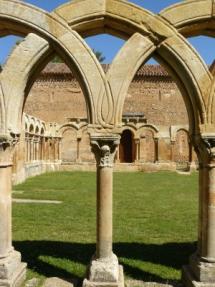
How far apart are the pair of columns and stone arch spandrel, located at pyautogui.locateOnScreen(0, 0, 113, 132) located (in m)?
0.43

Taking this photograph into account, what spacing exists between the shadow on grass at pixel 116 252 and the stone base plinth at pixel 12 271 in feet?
1.30

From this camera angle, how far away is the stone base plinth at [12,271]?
4930 millimetres

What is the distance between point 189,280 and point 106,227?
1.26 meters

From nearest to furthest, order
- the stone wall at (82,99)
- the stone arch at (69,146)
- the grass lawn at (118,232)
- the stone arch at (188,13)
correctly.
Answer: the stone arch at (188,13) < the grass lawn at (118,232) < the stone arch at (69,146) < the stone wall at (82,99)

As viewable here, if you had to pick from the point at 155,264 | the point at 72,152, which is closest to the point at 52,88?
the point at 72,152

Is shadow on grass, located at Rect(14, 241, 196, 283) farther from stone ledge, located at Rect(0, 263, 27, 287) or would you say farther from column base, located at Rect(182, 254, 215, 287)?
column base, located at Rect(182, 254, 215, 287)

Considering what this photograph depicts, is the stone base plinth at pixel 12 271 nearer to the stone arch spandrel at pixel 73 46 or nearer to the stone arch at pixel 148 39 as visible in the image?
the stone arch spandrel at pixel 73 46

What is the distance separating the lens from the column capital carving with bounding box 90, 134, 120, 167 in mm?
5020

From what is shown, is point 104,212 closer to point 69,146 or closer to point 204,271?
point 204,271

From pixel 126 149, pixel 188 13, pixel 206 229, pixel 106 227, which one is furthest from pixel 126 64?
pixel 126 149

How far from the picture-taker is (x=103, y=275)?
195 inches

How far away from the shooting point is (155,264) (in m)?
6.14

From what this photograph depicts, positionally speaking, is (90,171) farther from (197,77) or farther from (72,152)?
(197,77)

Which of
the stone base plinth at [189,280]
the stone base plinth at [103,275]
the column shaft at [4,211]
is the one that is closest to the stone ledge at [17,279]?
the column shaft at [4,211]
